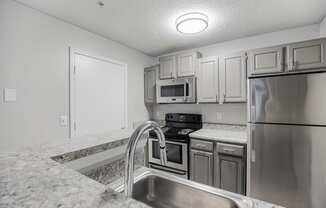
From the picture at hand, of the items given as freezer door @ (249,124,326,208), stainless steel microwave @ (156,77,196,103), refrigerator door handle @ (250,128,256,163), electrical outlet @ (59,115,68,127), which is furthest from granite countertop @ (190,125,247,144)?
electrical outlet @ (59,115,68,127)

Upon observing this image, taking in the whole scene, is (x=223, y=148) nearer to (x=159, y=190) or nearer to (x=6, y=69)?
(x=159, y=190)

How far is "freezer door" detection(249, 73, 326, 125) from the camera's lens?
146 centimetres

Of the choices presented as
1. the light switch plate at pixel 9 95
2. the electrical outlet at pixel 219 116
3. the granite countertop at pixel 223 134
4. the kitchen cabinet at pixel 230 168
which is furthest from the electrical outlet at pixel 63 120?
the electrical outlet at pixel 219 116

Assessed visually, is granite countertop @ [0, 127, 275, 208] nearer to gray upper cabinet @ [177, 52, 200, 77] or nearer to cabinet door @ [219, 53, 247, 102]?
cabinet door @ [219, 53, 247, 102]

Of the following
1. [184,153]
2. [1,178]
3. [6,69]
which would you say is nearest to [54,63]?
[6,69]

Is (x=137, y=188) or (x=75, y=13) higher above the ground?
(x=75, y=13)

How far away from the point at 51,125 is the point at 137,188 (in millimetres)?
1568

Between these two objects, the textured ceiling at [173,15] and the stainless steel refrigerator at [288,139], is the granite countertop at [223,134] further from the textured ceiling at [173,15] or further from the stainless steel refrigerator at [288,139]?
the textured ceiling at [173,15]

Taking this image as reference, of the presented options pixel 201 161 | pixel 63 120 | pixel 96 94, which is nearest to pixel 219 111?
pixel 201 161

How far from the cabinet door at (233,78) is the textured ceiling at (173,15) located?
0.43 m

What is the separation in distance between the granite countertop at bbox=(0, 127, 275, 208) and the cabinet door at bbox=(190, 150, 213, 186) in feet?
5.48

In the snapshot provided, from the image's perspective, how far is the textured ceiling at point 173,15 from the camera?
1663mm

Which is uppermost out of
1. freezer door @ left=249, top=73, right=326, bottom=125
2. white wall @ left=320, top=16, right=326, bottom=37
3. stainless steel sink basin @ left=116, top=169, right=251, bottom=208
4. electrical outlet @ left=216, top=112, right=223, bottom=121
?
white wall @ left=320, top=16, right=326, bottom=37

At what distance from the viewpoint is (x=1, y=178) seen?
52cm
